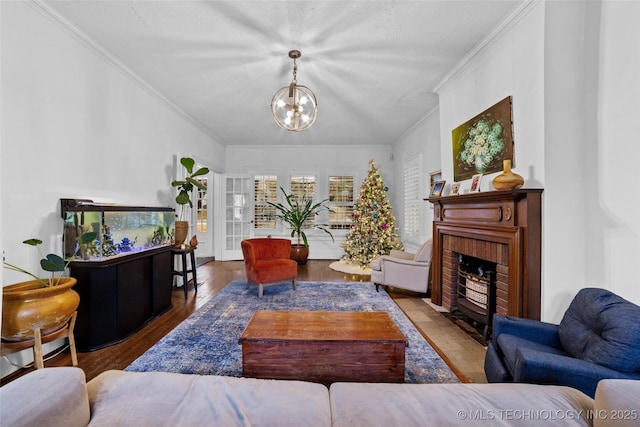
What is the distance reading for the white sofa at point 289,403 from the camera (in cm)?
83

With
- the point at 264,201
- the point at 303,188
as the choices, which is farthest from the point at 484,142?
the point at 264,201

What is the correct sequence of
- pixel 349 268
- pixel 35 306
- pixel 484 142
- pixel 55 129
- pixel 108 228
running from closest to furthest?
1. pixel 35 306
2. pixel 55 129
3. pixel 108 228
4. pixel 484 142
5. pixel 349 268

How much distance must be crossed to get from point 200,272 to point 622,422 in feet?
18.6

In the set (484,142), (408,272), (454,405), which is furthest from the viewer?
(408,272)

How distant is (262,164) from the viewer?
6.93 meters

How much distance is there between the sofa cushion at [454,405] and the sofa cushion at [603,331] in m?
0.66

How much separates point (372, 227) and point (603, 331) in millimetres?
4210

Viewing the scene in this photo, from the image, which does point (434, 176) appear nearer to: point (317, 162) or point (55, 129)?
point (317, 162)

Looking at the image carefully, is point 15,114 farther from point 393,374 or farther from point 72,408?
point 393,374

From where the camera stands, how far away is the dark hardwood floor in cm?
218

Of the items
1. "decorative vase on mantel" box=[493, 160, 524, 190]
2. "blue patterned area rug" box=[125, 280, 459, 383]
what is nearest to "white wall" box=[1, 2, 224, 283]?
"blue patterned area rug" box=[125, 280, 459, 383]

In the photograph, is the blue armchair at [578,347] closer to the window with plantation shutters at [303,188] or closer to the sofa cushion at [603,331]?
the sofa cushion at [603,331]

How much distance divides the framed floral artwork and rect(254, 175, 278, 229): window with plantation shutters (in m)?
4.53

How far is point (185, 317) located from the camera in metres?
3.18
